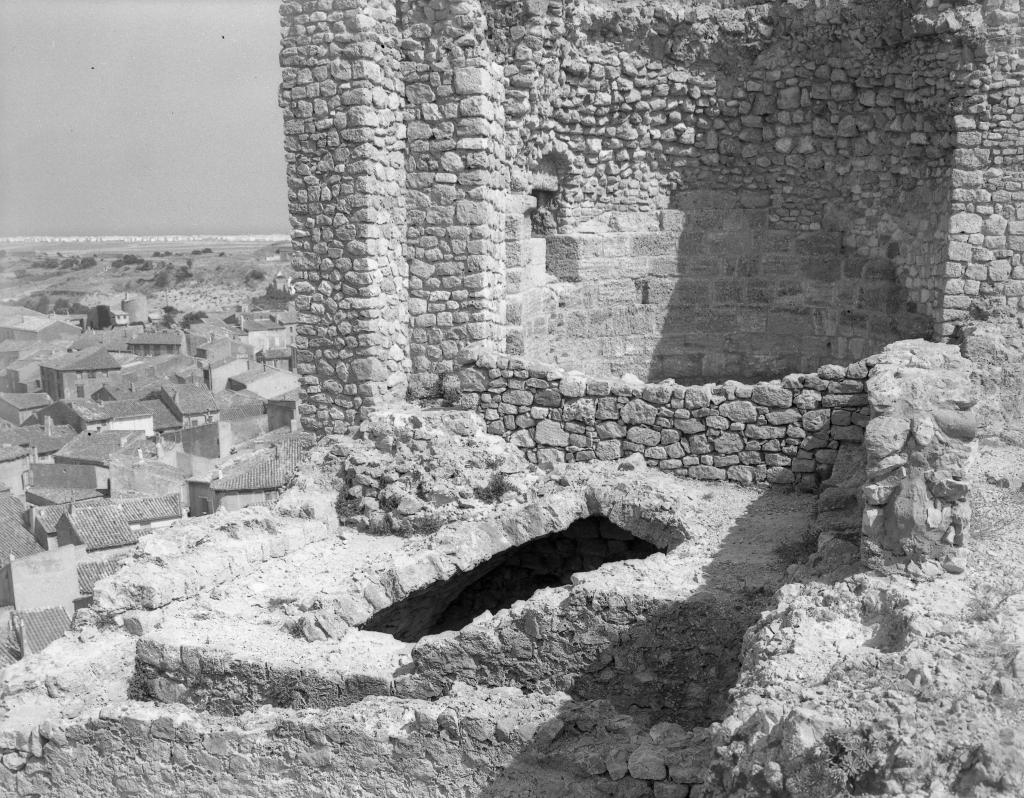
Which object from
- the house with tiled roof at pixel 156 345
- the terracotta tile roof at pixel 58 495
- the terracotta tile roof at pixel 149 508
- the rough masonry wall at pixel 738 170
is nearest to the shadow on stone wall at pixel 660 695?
the rough masonry wall at pixel 738 170

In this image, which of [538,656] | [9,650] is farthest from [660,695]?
[9,650]

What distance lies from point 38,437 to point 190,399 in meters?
5.40

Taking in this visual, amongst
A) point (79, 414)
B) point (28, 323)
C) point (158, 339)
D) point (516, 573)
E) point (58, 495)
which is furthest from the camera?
point (28, 323)

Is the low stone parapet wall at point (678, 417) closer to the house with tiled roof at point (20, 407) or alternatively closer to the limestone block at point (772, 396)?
the limestone block at point (772, 396)

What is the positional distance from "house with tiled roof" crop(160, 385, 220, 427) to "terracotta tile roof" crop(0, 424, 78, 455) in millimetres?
3433

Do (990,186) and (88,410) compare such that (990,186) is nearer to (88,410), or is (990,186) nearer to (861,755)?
(861,755)

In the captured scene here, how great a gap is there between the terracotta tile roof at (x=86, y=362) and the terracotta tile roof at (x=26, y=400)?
2.64 m

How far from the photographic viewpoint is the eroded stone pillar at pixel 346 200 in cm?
881

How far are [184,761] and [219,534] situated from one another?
2085 millimetres

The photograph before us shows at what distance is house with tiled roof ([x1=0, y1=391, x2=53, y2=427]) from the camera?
125 feet

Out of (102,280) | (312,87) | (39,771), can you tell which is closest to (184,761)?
(39,771)

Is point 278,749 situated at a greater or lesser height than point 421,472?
lesser

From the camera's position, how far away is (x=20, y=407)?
1522 inches

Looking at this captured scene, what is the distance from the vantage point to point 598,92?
1052 centimetres
